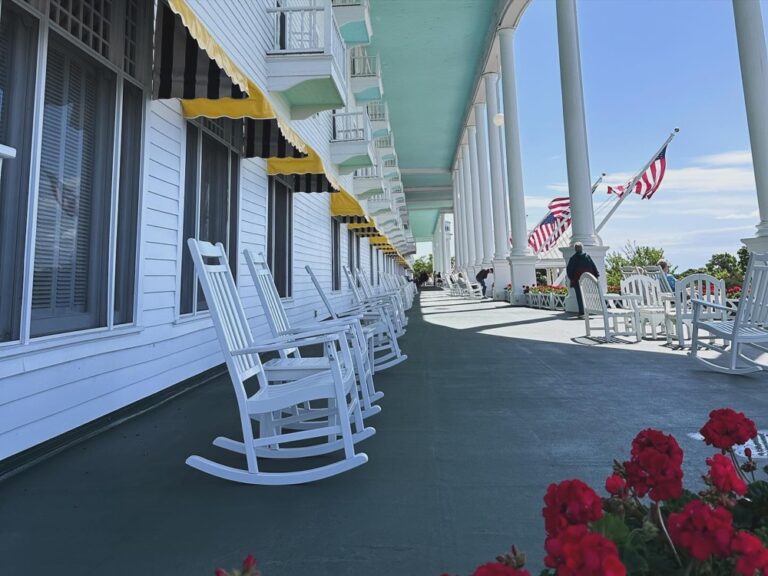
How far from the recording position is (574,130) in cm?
897

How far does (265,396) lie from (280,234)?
184 inches

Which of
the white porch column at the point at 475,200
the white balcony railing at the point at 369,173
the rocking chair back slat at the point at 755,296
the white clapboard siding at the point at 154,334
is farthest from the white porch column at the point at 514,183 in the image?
the rocking chair back slat at the point at 755,296

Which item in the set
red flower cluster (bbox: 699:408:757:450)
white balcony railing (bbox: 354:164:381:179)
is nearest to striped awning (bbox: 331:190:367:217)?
white balcony railing (bbox: 354:164:381:179)

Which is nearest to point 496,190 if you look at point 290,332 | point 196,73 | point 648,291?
point 648,291

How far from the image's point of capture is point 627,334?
5559 millimetres

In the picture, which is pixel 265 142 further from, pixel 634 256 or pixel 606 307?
pixel 634 256

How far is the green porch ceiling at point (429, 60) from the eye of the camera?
12258mm

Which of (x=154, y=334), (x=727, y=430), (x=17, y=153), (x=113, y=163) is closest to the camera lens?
(x=727, y=430)

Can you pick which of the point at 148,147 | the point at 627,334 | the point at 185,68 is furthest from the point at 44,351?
the point at 627,334

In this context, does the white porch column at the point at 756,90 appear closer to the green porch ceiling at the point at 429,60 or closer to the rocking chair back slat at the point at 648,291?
the rocking chair back slat at the point at 648,291

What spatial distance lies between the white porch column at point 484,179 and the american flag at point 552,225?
212cm

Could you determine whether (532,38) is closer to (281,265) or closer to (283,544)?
(281,265)

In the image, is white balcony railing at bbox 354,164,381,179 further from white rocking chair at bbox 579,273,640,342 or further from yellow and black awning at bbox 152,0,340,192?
yellow and black awning at bbox 152,0,340,192

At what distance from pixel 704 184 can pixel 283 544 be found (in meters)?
56.8
